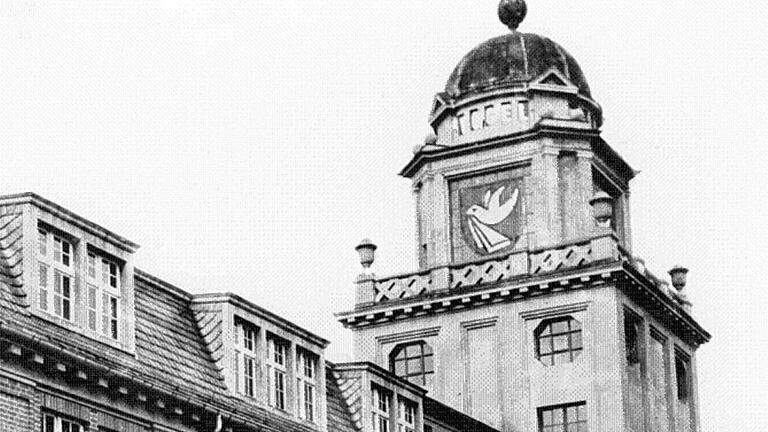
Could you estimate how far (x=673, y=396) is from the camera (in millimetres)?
70875

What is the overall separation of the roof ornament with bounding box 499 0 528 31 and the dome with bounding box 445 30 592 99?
2.28 feet

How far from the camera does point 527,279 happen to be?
6731 centimetres

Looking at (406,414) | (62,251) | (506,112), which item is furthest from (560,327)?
(62,251)

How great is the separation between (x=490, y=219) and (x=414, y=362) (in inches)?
217

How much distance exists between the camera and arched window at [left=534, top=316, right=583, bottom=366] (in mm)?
67312

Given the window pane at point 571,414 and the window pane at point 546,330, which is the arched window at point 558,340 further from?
the window pane at point 571,414

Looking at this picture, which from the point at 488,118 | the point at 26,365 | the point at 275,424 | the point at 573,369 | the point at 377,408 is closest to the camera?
the point at 26,365

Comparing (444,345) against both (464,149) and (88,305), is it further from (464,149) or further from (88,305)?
(88,305)

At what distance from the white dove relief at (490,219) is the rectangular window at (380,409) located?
18.8 meters

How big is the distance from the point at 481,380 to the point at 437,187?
23.9 feet

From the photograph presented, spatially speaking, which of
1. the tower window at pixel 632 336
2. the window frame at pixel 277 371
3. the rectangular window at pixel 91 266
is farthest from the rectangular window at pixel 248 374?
the tower window at pixel 632 336

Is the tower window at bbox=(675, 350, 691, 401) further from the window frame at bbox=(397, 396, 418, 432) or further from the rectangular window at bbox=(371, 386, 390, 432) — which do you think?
the rectangular window at bbox=(371, 386, 390, 432)

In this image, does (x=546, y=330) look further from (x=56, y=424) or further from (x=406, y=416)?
(x=56, y=424)

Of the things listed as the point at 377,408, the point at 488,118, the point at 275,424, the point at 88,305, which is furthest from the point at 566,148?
the point at 88,305
